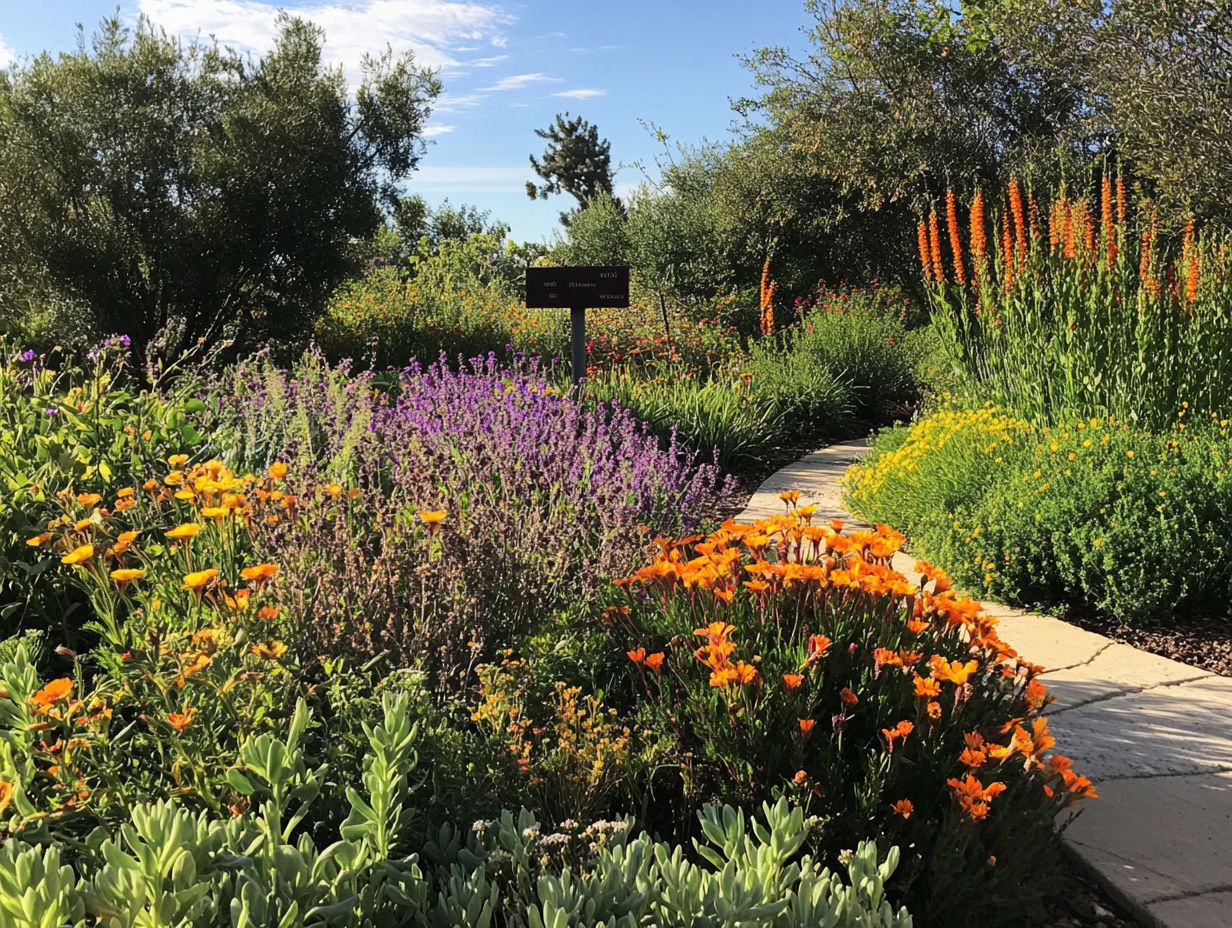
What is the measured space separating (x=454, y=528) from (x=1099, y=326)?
4831 millimetres

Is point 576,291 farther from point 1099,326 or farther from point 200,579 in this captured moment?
point 200,579

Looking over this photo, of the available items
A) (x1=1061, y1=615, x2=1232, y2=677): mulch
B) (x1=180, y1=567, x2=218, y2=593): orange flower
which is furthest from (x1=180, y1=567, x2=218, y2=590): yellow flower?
(x1=1061, y1=615, x2=1232, y2=677): mulch

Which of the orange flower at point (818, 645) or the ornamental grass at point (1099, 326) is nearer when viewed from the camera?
the orange flower at point (818, 645)

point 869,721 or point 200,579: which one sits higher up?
point 200,579

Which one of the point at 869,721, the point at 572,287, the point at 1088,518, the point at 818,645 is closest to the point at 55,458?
the point at 818,645

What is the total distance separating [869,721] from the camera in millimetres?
2264

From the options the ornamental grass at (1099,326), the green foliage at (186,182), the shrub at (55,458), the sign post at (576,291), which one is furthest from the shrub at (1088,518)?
the green foliage at (186,182)

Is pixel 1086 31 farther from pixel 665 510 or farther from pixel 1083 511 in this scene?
pixel 665 510

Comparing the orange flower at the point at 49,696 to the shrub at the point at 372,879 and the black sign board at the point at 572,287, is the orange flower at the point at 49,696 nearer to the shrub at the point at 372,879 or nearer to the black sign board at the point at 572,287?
the shrub at the point at 372,879

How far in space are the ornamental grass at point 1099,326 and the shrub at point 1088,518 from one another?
510 mm

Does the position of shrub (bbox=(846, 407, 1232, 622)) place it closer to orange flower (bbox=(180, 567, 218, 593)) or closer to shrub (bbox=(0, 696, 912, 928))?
shrub (bbox=(0, 696, 912, 928))

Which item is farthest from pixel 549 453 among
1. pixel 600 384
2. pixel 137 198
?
pixel 137 198

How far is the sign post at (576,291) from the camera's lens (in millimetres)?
7926

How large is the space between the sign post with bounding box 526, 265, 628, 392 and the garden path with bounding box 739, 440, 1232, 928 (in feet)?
15.0
